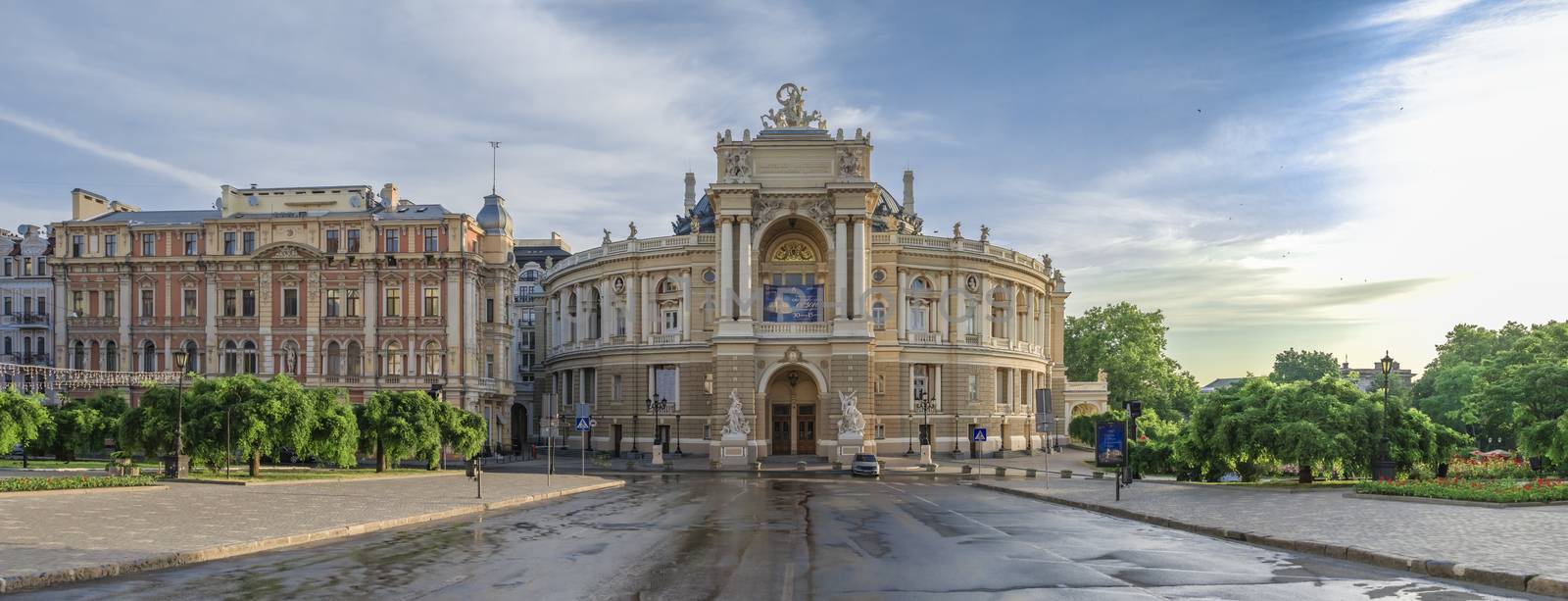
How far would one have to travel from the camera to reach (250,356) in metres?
70.3

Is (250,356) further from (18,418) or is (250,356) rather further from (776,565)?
(776,565)

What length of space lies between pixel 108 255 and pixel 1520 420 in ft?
255

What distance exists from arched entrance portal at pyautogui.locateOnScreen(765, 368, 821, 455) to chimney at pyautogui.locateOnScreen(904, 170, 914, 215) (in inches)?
1130

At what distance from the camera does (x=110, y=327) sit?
70188 mm

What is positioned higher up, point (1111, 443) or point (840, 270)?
point (840, 270)

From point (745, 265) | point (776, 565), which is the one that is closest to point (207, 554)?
point (776, 565)

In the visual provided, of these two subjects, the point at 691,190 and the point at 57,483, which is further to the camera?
the point at 691,190

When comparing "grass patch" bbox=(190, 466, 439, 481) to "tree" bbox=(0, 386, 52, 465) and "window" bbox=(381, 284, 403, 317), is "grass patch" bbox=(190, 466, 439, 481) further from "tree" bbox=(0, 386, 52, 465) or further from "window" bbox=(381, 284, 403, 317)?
"window" bbox=(381, 284, 403, 317)

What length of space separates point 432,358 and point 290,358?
9.08m

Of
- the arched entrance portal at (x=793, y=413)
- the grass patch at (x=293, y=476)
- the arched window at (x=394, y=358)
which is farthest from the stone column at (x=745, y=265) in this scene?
the grass patch at (x=293, y=476)

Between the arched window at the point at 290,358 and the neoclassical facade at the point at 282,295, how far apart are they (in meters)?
0.06

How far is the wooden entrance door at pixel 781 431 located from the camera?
233 feet

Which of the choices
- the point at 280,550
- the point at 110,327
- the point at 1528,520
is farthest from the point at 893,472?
the point at 110,327

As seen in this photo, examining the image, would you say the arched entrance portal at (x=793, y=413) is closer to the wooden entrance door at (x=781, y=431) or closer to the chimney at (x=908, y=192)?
the wooden entrance door at (x=781, y=431)
